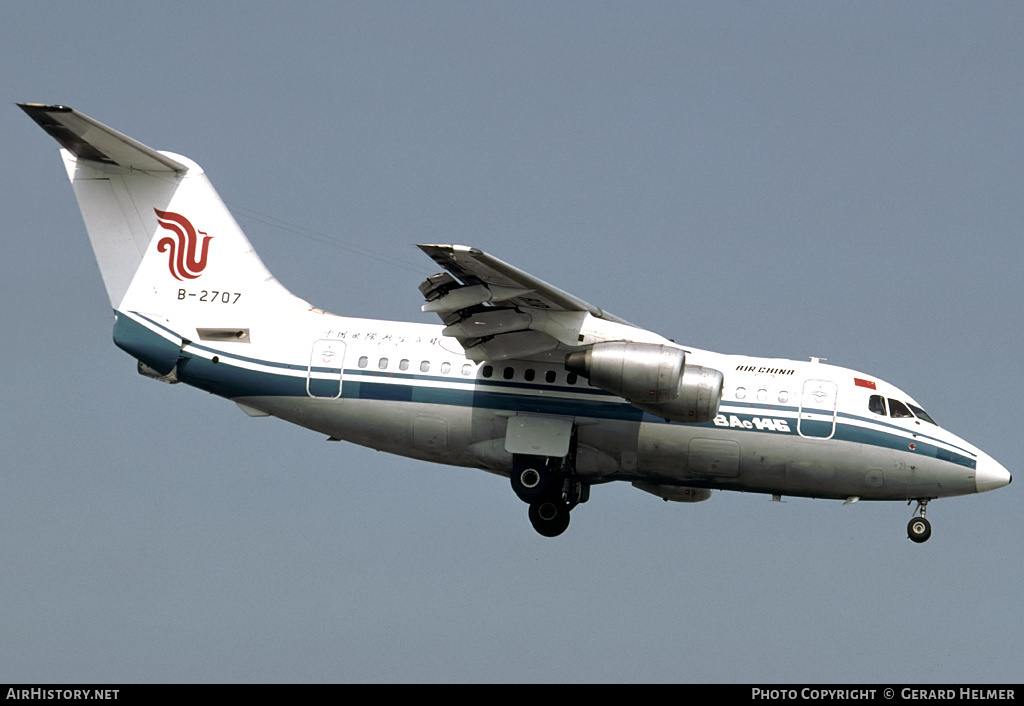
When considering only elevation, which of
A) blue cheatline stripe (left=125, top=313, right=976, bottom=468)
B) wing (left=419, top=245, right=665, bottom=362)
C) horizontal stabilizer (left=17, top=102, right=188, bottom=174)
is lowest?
blue cheatline stripe (left=125, top=313, right=976, bottom=468)

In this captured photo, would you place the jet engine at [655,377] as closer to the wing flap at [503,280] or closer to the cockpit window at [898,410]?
the wing flap at [503,280]

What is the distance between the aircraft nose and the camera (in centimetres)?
2230

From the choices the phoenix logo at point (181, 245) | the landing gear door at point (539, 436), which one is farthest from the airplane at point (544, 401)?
the phoenix logo at point (181, 245)

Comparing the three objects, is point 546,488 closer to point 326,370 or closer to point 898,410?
point 326,370

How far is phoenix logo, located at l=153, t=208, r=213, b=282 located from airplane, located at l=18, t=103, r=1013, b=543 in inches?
25.2

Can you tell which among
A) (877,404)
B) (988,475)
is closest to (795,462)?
(877,404)

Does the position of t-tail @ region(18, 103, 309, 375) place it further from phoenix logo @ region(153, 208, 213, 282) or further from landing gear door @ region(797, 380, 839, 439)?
landing gear door @ region(797, 380, 839, 439)

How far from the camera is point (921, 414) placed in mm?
22625

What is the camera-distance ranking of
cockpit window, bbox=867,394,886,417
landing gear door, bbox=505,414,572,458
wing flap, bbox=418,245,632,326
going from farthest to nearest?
cockpit window, bbox=867,394,886,417 → landing gear door, bbox=505,414,572,458 → wing flap, bbox=418,245,632,326

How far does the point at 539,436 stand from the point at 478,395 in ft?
3.46

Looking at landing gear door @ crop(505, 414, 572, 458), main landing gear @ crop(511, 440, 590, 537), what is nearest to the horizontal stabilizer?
landing gear door @ crop(505, 414, 572, 458)

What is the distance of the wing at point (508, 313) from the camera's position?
2041 centimetres

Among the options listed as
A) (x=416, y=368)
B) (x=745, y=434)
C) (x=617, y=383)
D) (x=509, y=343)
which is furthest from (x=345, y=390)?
(x=745, y=434)
